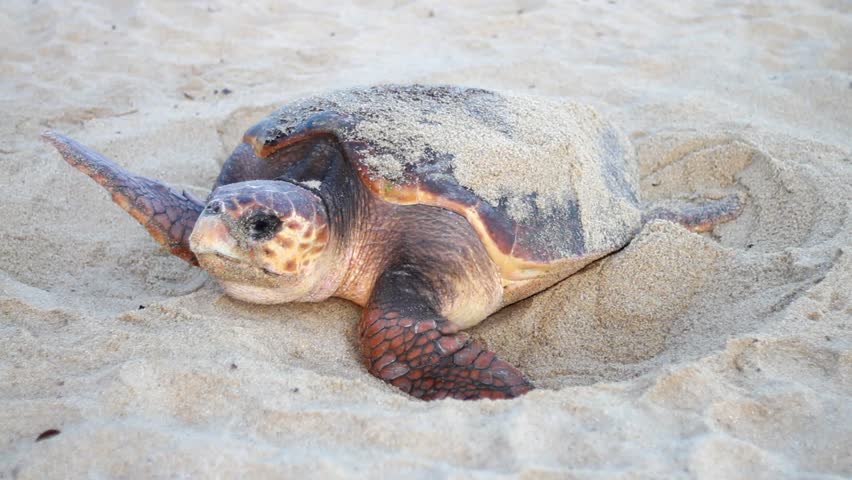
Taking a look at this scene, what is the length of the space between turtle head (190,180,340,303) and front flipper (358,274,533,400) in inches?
10.0

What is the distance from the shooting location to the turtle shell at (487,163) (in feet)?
6.55

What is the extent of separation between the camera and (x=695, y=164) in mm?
2975

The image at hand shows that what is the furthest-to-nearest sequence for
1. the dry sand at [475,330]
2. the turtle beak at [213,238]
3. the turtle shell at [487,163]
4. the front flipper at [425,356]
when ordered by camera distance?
the turtle shell at [487,163], the turtle beak at [213,238], the front flipper at [425,356], the dry sand at [475,330]

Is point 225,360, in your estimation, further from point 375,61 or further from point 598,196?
point 375,61

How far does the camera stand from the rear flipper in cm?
253

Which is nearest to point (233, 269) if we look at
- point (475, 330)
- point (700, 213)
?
point (475, 330)

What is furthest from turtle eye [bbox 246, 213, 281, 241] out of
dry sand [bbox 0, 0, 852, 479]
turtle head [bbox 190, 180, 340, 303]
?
dry sand [bbox 0, 0, 852, 479]

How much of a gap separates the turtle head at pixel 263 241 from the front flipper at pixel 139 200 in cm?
28

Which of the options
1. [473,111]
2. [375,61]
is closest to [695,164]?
[473,111]

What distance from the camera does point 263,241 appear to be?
1823 mm

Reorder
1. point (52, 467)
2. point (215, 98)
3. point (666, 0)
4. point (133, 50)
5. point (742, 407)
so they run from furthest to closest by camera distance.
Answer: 1. point (666, 0)
2. point (133, 50)
3. point (215, 98)
4. point (742, 407)
5. point (52, 467)

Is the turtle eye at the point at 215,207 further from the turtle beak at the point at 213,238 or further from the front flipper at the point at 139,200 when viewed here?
the front flipper at the point at 139,200

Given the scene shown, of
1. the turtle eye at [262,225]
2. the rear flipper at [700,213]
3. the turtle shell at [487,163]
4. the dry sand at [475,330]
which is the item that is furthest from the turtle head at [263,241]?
the rear flipper at [700,213]

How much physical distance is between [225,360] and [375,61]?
10.3ft
